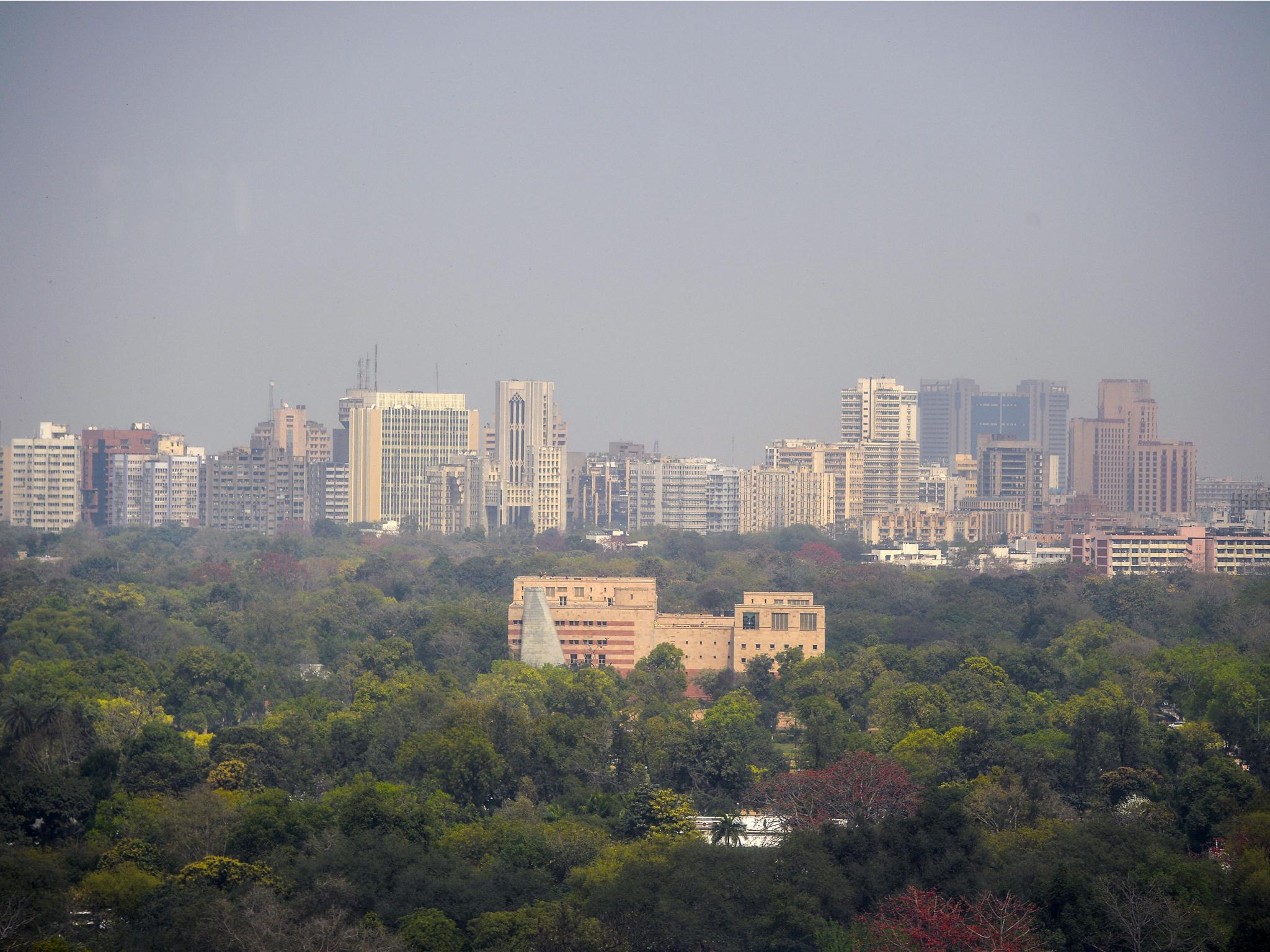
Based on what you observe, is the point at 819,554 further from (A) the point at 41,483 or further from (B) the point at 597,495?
(A) the point at 41,483

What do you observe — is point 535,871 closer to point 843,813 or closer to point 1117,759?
point 843,813

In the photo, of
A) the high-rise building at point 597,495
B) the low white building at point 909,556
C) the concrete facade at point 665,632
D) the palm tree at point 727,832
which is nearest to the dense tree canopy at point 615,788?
the palm tree at point 727,832

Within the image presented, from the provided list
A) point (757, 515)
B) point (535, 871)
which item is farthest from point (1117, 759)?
point (757, 515)

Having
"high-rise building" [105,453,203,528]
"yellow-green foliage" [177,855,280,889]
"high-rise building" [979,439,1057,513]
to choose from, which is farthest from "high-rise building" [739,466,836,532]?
"yellow-green foliage" [177,855,280,889]

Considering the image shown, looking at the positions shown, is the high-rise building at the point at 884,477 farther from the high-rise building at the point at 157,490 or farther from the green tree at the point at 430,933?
the green tree at the point at 430,933

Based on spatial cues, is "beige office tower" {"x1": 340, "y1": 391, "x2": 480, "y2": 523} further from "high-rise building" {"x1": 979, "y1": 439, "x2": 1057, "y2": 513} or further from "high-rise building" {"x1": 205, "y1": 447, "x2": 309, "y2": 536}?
"high-rise building" {"x1": 979, "y1": 439, "x2": 1057, "y2": 513}

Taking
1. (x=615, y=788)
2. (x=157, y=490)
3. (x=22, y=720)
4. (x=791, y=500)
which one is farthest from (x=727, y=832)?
(x=157, y=490)
